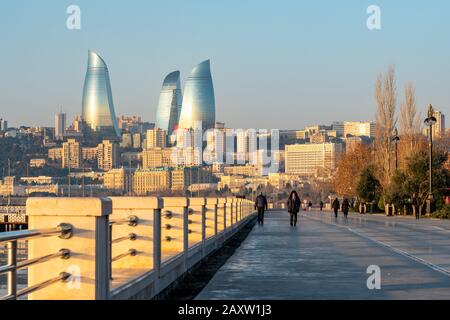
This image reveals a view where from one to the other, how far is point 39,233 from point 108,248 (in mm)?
1656

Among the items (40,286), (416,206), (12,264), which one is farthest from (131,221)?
(416,206)

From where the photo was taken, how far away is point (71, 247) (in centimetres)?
912

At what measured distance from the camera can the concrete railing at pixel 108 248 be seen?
29.5 ft

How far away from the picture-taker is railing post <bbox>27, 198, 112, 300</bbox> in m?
8.96

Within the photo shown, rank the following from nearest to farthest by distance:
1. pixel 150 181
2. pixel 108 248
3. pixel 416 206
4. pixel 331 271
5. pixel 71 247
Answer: pixel 71 247 → pixel 108 248 → pixel 331 271 → pixel 416 206 → pixel 150 181

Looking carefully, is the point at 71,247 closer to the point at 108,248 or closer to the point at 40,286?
the point at 40,286

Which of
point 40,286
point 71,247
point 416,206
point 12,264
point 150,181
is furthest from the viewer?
point 150,181

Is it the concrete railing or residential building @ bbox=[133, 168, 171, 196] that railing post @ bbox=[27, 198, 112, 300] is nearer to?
the concrete railing

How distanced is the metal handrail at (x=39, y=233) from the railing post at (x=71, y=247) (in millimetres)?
47

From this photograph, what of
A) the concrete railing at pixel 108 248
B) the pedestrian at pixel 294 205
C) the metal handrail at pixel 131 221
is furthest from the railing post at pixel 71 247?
the pedestrian at pixel 294 205

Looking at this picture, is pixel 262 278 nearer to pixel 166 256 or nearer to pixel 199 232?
pixel 166 256
